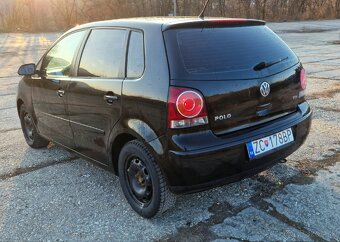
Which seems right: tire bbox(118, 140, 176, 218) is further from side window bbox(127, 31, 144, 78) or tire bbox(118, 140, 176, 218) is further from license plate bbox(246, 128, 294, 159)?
license plate bbox(246, 128, 294, 159)

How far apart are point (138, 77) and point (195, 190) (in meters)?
1.03

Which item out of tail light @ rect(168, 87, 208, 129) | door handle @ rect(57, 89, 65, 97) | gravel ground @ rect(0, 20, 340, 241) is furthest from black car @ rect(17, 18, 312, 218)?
gravel ground @ rect(0, 20, 340, 241)

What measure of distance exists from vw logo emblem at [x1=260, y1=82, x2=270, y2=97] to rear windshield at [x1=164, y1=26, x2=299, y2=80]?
8 cm

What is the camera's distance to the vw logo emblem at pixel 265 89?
3285mm

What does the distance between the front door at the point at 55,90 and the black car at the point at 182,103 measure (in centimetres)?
20

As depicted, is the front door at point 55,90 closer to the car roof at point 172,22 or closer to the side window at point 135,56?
the car roof at point 172,22

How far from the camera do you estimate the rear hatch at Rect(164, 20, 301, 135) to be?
3047 millimetres

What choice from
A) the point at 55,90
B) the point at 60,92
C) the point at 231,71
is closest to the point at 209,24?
the point at 231,71

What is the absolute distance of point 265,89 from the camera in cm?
331

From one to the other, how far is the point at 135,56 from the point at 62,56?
1430 millimetres

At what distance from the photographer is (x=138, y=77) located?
3299mm

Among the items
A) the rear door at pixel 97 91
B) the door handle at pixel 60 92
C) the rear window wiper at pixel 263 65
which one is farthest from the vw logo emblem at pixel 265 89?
the door handle at pixel 60 92

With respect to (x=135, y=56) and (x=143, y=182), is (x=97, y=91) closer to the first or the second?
(x=135, y=56)

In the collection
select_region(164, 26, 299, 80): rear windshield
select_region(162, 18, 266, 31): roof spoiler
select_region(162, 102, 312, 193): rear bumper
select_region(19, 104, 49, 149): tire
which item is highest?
select_region(162, 18, 266, 31): roof spoiler
